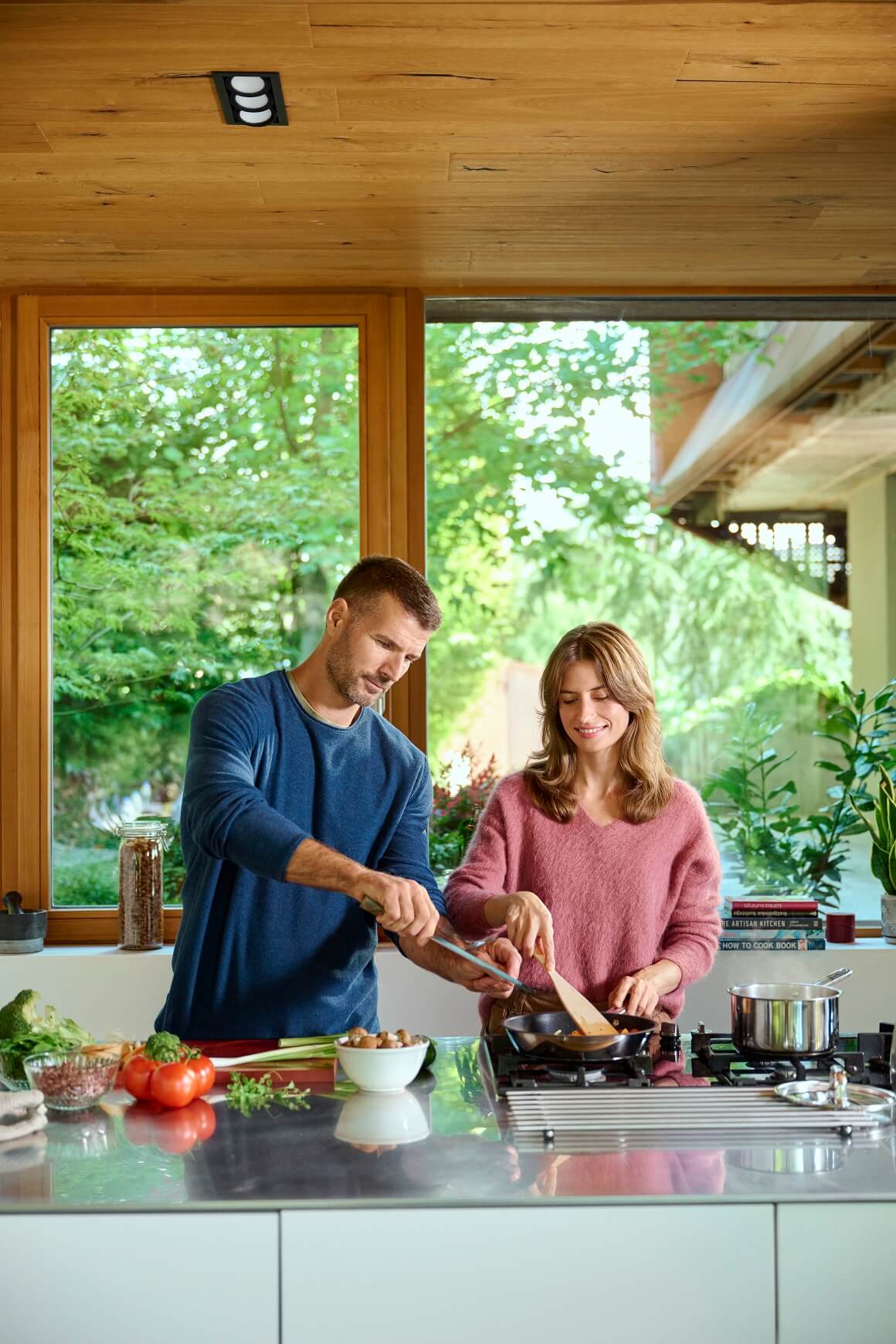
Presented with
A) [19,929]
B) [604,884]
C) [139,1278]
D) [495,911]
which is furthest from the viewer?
[19,929]

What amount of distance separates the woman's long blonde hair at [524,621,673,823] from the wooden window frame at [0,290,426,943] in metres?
1.01

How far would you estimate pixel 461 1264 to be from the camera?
61.8 inches

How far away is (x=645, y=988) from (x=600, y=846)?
339 millimetres

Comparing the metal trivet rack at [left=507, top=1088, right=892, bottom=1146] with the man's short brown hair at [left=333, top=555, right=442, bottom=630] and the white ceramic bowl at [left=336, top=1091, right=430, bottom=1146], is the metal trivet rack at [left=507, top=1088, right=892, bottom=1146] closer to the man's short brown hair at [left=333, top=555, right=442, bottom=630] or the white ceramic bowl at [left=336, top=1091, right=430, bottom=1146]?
the white ceramic bowl at [left=336, top=1091, right=430, bottom=1146]

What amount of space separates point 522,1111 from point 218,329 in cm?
255

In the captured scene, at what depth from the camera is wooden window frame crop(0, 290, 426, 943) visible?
374cm

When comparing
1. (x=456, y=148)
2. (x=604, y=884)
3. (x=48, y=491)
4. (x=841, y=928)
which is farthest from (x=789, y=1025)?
(x=48, y=491)

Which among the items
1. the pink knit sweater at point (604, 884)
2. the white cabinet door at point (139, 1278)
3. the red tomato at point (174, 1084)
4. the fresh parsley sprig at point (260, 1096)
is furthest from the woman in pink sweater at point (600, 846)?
the white cabinet door at point (139, 1278)

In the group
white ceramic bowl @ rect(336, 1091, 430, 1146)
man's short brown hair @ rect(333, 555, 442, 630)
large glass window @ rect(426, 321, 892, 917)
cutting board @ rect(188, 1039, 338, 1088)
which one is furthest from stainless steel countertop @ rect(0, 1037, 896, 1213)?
large glass window @ rect(426, 321, 892, 917)

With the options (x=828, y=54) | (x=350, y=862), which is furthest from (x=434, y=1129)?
(x=828, y=54)

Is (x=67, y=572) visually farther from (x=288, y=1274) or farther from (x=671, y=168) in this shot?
(x=288, y=1274)

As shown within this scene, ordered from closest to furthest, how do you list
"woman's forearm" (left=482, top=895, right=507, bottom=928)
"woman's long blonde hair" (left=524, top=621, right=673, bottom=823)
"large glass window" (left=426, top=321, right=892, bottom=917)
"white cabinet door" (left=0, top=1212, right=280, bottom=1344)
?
"white cabinet door" (left=0, top=1212, right=280, bottom=1344) → "woman's forearm" (left=482, top=895, right=507, bottom=928) → "woman's long blonde hair" (left=524, top=621, right=673, bottom=823) → "large glass window" (left=426, top=321, right=892, bottom=917)

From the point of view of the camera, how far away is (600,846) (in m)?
2.68

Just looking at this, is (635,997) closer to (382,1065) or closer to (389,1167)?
(382,1065)
